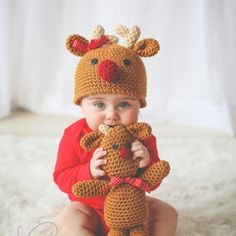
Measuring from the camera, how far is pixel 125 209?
702mm

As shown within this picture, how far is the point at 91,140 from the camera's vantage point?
28.9 inches

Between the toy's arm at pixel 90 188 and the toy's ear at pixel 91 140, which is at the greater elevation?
the toy's ear at pixel 91 140

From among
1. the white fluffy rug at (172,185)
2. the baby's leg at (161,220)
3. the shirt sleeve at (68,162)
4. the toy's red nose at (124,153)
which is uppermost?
the toy's red nose at (124,153)

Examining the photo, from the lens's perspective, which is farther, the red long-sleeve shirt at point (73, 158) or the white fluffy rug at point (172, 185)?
the white fluffy rug at point (172, 185)

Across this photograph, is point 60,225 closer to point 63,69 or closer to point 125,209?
point 125,209

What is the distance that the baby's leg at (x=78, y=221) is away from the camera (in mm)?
793

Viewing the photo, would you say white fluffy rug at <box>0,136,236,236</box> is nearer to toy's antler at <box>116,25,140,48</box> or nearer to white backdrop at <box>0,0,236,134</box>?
white backdrop at <box>0,0,236,134</box>

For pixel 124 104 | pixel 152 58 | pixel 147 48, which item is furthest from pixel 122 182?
pixel 152 58

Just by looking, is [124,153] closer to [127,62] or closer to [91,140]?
[91,140]

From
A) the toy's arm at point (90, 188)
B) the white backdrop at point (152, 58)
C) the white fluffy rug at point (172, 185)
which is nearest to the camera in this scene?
the toy's arm at point (90, 188)

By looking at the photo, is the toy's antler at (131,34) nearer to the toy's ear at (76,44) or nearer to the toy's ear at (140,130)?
the toy's ear at (76,44)

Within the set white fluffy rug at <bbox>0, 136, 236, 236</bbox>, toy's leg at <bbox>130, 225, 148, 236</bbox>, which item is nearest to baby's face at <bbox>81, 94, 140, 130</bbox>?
toy's leg at <bbox>130, 225, 148, 236</bbox>

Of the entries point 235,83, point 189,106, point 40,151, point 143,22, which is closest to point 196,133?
point 189,106

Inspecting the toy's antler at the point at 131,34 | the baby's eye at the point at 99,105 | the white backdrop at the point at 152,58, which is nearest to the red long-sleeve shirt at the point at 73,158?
the baby's eye at the point at 99,105
